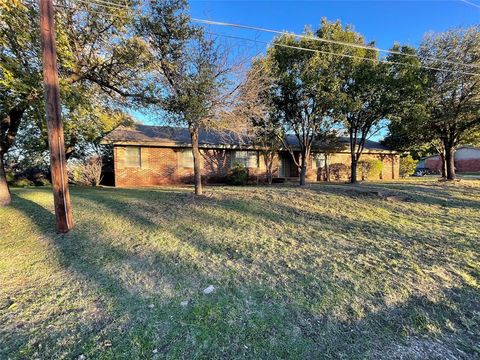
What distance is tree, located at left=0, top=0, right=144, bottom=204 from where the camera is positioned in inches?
266

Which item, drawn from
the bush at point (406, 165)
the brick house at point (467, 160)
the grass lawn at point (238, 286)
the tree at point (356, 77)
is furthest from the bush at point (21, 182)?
the brick house at point (467, 160)

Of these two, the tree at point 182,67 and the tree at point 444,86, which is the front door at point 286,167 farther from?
the tree at point 182,67

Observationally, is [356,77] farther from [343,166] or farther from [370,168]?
[370,168]

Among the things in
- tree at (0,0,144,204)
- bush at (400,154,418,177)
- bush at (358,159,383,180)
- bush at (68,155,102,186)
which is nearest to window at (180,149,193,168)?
bush at (68,155,102,186)

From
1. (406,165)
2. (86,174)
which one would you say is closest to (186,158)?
(86,174)

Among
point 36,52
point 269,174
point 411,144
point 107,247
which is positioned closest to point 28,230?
point 107,247

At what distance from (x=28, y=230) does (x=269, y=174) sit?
1342cm

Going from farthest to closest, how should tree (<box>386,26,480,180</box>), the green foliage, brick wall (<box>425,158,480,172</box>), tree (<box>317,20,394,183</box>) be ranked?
brick wall (<box>425,158,480,172</box>) → the green foliage → tree (<box>386,26,480,180</box>) → tree (<box>317,20,394,183</box>)

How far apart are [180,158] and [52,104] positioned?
11.3 metres

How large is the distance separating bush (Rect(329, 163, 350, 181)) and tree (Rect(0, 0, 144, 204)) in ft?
51.9

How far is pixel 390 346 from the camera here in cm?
277

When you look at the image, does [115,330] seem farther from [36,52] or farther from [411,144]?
[411,144]

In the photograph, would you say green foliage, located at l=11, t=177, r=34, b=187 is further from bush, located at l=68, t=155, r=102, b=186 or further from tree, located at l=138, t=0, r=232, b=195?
tree, located at l=138, t=0, r=232, b=195

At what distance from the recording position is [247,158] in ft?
60.4
